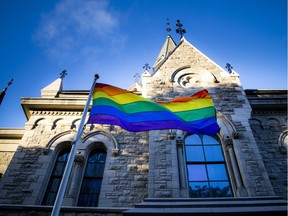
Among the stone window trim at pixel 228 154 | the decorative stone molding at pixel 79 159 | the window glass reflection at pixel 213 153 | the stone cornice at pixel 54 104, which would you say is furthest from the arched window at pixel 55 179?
the window glass reflection at pixel 213 153

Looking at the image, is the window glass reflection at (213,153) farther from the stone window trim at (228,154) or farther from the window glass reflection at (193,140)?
the window glass reflection at (193,140)

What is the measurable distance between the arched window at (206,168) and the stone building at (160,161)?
3 centimetres

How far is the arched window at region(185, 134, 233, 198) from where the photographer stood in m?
7.07

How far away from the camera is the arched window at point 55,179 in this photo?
7699 millimetres

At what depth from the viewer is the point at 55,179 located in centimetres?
824

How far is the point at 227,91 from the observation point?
9938 mm

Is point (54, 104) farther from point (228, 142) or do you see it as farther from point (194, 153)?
point (228, 142)

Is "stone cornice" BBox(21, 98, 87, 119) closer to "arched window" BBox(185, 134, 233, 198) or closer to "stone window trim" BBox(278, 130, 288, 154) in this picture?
"arched window" BBox(185, 134, 233, 198)

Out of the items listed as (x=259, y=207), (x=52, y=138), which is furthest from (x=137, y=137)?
(x=259, y=207)

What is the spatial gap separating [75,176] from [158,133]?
3262 mm

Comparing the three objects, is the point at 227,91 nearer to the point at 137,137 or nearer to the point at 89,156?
the point at 137,137

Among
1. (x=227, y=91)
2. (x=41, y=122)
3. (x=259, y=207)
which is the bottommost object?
(x=259, y=207)

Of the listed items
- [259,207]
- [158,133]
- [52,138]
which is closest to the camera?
[259,207]

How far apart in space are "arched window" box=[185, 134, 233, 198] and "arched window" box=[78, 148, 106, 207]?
3.12 m
